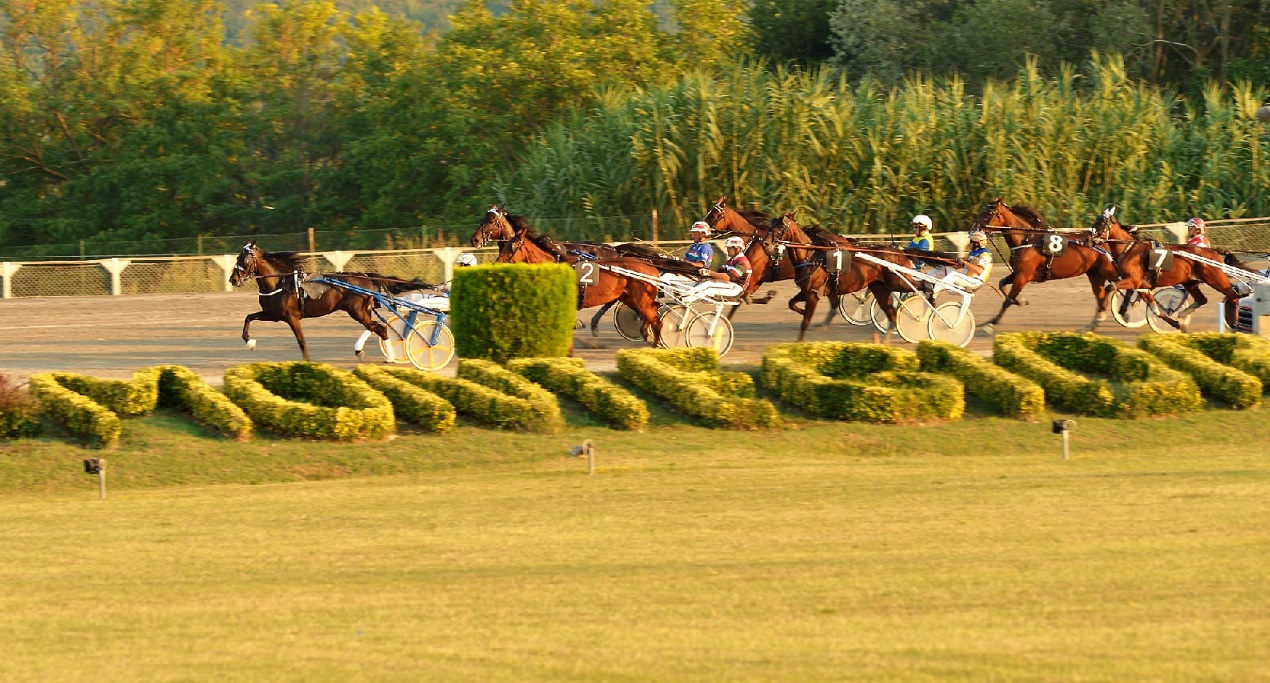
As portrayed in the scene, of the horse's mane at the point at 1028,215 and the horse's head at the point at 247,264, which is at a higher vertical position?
the horse's mane at the point at 1028,215

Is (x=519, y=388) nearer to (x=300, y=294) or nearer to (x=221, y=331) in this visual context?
(x=300, y=294)

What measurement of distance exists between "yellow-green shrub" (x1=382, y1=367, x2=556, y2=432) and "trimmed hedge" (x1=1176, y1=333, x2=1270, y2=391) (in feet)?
23.6

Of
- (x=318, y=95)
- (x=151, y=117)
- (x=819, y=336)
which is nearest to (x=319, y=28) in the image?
(x=318, y=95)

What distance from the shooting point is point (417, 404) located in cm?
1377

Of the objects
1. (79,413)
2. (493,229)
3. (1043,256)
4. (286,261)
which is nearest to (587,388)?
(493,229)

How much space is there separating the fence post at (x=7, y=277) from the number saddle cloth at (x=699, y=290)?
56.5 ft

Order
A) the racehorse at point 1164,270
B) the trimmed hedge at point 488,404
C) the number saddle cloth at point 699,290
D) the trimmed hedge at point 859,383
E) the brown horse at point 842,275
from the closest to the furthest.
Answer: the trimmed hedge at point 488,404
the trimmed hedge at point 859,383
the number saddle cloth at point 699,290
the brown horse at point 842,275
the racehorse at point 1164,270

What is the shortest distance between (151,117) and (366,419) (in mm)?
38652

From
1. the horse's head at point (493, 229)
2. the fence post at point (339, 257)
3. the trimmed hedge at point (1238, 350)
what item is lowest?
the trimmed hedge at point (1238, 350)

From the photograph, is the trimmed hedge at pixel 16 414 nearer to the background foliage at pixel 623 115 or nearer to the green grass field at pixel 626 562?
the green grass field at pixel 626 562

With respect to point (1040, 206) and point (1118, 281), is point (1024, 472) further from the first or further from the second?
point (1040, 206)

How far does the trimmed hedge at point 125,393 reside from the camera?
13.6 metres

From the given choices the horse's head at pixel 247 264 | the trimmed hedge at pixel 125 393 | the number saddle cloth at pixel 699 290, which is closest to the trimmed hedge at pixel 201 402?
the trimmed hedge at pixel 125 393

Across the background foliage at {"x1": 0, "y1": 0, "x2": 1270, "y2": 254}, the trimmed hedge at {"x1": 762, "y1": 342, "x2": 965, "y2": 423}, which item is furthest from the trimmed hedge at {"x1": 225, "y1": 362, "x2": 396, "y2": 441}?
the background foliage at {"x1": 0, "y1": 0, "x2": 1270, "y2": 254}
